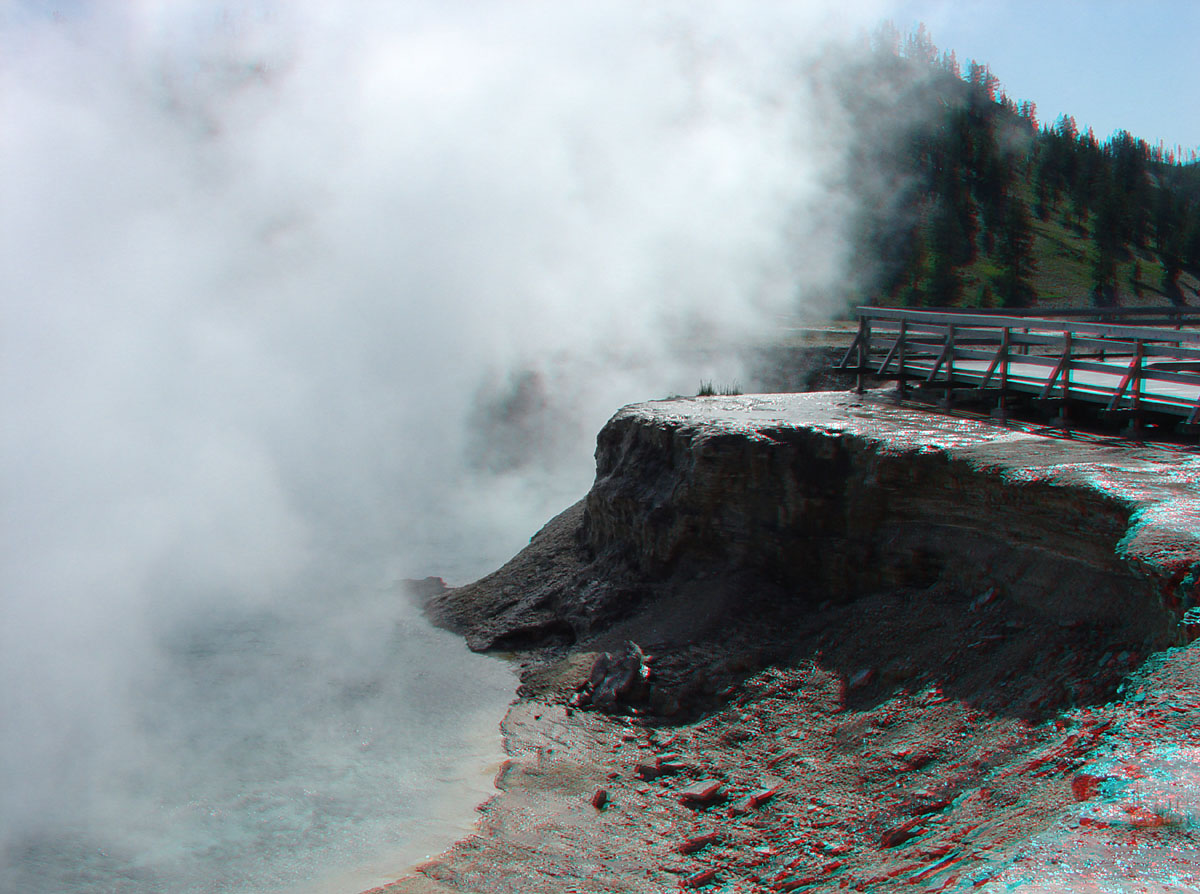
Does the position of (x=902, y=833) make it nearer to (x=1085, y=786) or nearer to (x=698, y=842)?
(x=1085, y=786)

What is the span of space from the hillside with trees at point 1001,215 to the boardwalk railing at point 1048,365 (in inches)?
741

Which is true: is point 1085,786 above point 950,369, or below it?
below

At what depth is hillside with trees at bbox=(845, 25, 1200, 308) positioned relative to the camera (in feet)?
93.6

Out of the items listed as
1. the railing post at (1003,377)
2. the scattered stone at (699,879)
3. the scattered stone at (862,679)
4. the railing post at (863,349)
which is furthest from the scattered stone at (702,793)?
the railing post at (863,349)

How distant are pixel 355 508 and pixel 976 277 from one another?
23452mm

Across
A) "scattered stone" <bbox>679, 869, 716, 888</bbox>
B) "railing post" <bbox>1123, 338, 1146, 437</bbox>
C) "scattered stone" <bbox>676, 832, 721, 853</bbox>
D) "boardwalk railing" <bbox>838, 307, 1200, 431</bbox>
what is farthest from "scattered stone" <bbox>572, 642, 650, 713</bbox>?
"railing post" <bbox>1123, 338, 1146, 437</bbox>

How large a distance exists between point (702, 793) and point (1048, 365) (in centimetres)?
570

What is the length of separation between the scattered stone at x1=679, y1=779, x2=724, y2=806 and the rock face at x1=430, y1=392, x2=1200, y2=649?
183 cm

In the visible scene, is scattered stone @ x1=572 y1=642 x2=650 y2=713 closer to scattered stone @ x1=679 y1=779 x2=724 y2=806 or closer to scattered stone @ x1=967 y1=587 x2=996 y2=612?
scattered stone @ x1=679 y1=779 x2=724 y2=806

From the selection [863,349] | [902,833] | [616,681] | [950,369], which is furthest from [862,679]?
[863,349]

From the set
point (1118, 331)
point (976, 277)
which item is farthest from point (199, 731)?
point (976, 277)

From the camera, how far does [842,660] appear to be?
5863 millimetres

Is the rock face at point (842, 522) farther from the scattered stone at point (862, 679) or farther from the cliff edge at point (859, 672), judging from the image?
the scattered stone at point (862, 679)

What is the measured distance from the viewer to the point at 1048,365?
8.69 meters
